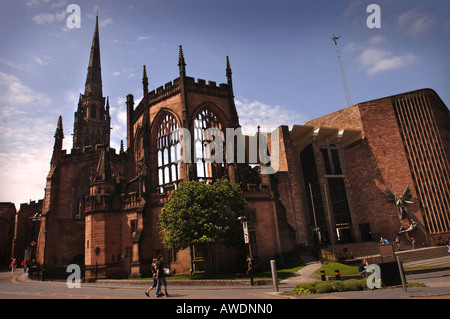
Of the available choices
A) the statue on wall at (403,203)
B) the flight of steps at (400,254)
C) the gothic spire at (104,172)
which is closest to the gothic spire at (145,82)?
the gothic spire at (104,172)

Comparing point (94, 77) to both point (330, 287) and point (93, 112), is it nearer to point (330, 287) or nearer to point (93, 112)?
point (93, 112)

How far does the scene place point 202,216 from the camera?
23.3m

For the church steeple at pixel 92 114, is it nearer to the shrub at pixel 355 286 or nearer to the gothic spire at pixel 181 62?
the gothic spire at pixel 181 62

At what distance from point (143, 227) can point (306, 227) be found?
22.0 meters

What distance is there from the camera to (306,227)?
41.1 metres

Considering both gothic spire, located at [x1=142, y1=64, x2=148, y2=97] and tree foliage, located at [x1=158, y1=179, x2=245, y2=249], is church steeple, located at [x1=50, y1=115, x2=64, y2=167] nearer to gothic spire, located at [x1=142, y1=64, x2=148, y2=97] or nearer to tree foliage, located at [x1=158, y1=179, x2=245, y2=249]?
gothic spire, located at [x1=142, y1=64, x2=148, y2=97]

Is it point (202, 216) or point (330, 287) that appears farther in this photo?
point (202, 216)

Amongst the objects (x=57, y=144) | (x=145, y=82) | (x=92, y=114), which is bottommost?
(x=57, y=144)

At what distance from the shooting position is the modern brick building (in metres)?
29.7

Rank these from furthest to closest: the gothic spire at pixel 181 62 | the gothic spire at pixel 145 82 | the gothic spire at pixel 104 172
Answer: the gothic spire at pixel 145 82 → the gothic spire at pixel 181 62 → the gothic spire at pixel 104 172

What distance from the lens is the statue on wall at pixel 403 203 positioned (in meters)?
38.7

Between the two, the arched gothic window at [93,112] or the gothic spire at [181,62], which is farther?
the arched gothic window at [93,112]

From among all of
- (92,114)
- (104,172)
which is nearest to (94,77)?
(92,114)
